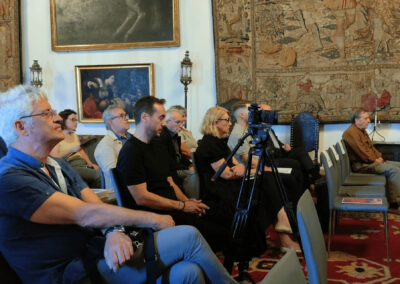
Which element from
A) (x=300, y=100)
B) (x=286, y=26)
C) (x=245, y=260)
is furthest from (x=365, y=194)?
(x=286, y=26)

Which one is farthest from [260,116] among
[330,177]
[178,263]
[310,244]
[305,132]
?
[305,132]

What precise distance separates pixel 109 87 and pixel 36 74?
1611 millimetres

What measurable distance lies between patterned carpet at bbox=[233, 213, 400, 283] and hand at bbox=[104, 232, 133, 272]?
179cm

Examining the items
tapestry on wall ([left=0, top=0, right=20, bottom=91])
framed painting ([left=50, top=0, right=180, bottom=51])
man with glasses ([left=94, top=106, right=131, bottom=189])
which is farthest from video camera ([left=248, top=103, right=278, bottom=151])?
tapestry on wall ([left=0, top=0, right=20, bottom=91])

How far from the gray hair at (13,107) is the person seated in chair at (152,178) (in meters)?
1.04

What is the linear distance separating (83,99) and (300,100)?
4.24m

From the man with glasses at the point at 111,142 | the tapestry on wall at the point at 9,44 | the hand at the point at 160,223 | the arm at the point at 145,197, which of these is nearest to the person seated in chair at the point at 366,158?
the man with glasses at the point at 111,142

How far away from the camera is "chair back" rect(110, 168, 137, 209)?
10.3ft

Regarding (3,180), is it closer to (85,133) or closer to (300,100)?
(300,100)

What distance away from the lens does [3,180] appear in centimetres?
197

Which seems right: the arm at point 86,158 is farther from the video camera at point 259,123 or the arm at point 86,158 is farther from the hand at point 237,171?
the video camera at point 259,123

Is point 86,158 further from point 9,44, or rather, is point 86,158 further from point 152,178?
point 9,44

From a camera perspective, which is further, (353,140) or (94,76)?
(94,76)

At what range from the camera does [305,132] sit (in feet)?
25.4
